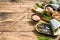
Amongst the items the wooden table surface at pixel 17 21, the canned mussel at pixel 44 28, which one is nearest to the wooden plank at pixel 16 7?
the wooden table surface at pixel 17 21

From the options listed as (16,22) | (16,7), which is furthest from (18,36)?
(16,7)

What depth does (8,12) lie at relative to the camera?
41.5 inches

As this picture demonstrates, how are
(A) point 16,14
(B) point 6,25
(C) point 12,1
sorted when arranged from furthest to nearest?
(C) point 12,1 < (A) point 16,14 < (B) point 6,25

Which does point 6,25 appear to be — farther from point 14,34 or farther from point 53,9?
point 53,9

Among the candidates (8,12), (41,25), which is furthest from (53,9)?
(8,12)

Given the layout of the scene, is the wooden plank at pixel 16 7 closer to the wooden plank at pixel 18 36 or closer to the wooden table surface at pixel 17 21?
the wooden table surface at pixel 17 21

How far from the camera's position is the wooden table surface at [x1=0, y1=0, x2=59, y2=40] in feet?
2.75

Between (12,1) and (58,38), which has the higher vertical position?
(12,1)

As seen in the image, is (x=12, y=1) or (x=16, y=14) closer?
(x=16, y=14)

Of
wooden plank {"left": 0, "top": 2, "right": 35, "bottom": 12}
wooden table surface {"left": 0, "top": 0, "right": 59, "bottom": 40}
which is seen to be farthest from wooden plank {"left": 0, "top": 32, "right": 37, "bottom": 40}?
wooden plank {"left": 0, "top": 2, "right": 35, "bottom": 12}

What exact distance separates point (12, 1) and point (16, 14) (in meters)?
0.20

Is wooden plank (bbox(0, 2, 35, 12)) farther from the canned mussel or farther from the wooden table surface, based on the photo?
the canned mussel

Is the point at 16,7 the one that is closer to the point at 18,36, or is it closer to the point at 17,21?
the point at 17,21

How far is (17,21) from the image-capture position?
958 millimetres
